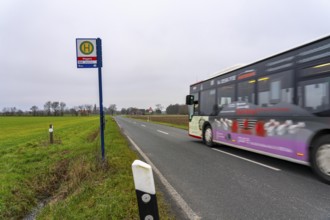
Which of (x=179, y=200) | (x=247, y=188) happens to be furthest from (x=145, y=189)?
(x=247, y=188)

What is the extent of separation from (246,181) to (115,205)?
3046 mm

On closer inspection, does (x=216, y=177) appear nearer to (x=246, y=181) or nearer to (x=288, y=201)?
(x=246, y=181)

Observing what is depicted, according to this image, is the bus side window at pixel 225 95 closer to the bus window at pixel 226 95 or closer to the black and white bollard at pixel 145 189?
the bus window at pixel 226 95

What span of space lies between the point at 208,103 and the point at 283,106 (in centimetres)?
468

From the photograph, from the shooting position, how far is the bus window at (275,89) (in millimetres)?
6211

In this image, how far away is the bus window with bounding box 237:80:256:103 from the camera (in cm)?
773

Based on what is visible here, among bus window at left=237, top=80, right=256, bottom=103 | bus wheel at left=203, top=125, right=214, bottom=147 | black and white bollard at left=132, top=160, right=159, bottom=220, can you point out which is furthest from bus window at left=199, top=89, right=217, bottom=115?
black and white bollard at left=132, top=160, right=159, bottom=220

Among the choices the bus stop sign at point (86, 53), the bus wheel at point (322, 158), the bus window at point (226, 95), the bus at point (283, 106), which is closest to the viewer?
the bus wheel at point (322, 158)

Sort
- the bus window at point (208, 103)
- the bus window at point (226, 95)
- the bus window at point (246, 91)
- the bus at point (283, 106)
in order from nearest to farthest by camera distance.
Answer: the bus at point (283, 106)
the bus window at point (246, 91)
the bus window at point (226, 95)
the bus window at point (208, 103)

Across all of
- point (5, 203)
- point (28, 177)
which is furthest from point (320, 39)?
point (28, 177)

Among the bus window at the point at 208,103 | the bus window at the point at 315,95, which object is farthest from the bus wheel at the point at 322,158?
the bus window at the point at 208,103

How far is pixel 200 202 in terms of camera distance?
422 cm

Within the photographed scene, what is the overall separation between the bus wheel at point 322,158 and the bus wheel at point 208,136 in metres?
5.40

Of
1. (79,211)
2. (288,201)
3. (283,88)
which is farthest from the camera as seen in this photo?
(283,88)
